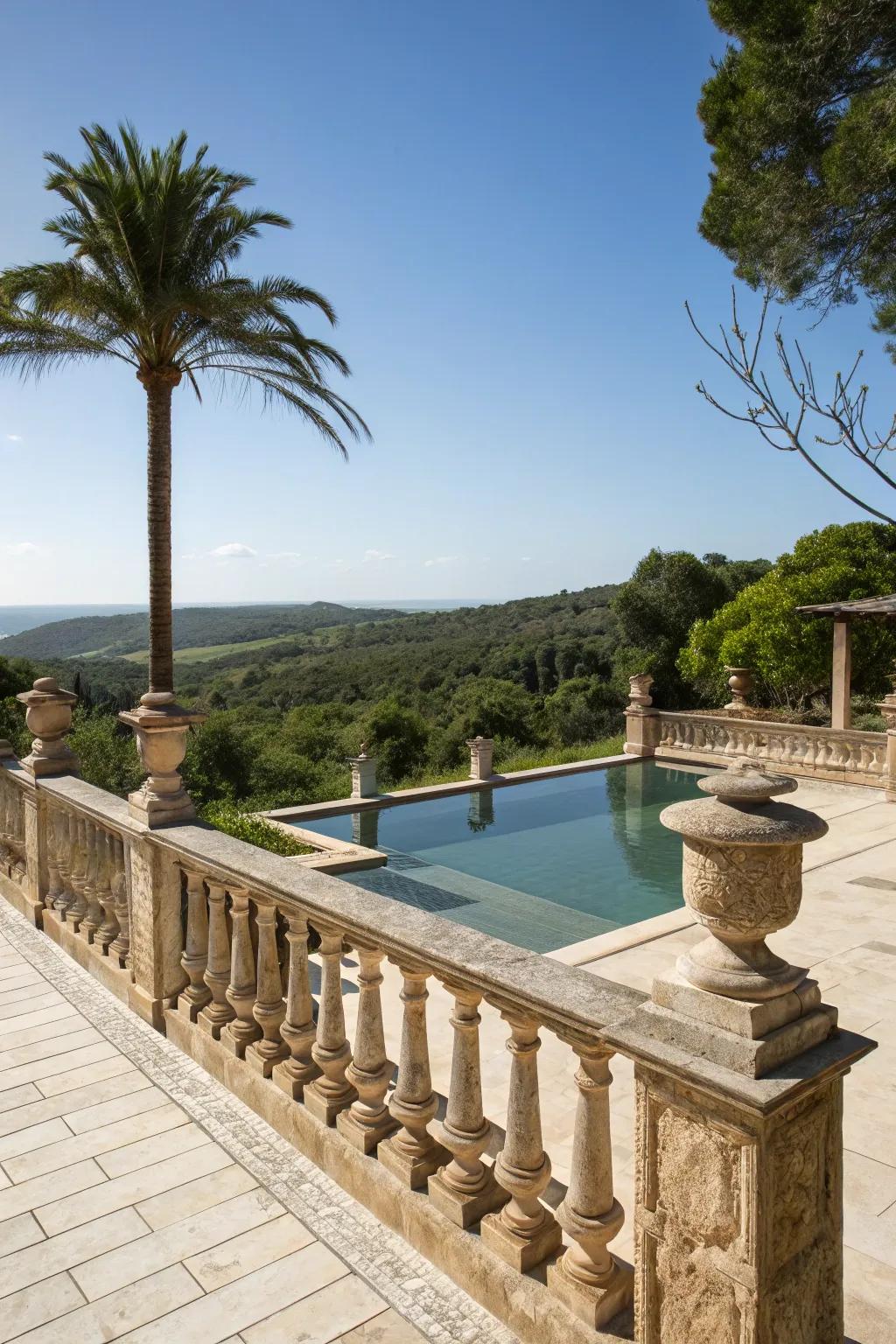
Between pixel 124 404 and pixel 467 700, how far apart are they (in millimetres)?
17295

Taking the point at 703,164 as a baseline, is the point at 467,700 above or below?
below

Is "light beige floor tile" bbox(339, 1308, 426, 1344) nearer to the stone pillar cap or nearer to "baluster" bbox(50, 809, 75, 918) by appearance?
"baluster" bbox(50, 809, 75, 918)

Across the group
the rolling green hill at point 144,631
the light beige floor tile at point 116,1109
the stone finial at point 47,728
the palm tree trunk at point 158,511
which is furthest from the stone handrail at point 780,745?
the rolling green hill at point 144,631

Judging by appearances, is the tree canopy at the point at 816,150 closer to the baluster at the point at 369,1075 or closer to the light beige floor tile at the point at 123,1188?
the baluster at the point at 369,1075

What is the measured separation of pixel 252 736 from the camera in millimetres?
20172

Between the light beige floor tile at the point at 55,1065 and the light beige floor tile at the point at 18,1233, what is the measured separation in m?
0.79

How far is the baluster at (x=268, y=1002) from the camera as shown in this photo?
2.98 m

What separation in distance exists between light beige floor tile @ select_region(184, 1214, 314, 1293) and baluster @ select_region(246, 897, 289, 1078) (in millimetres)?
580

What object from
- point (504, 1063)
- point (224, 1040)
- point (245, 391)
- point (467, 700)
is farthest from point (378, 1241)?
point (467, 700)

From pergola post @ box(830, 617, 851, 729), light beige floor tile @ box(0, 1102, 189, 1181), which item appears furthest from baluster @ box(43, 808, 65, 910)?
pergola post @ box(830, 617, 851, 729)

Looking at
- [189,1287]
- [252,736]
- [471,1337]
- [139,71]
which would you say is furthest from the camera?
[252,736]

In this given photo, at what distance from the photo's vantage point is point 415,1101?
232 centimetres

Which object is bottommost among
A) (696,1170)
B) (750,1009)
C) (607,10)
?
(696,1170)

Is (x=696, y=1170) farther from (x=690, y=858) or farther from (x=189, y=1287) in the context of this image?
(x=189, y=1287)
